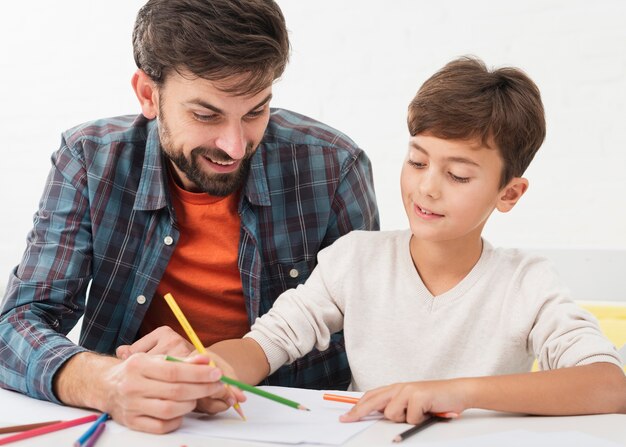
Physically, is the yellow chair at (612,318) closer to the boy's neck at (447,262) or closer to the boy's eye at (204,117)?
the boy's neck at (447,262)

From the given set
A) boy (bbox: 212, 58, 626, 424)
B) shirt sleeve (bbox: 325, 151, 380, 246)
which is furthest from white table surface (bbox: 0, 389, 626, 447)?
shirt sleeve (bbox: 325, 151, 380, 246)

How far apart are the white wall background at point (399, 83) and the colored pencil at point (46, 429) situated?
50.9 inches

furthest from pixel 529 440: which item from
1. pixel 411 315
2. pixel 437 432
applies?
pixel 411 315

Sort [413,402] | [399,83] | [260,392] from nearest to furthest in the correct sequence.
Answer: [260,392] < [413,402] < [399,83]

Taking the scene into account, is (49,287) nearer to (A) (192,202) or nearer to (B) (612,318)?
(A) (192,202)

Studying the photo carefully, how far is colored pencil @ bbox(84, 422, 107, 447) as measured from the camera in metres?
1.01

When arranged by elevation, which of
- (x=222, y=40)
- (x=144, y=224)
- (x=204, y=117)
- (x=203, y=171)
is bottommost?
(x=144, y=224)

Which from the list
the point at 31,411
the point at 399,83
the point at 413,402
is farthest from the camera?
the point at 399,83

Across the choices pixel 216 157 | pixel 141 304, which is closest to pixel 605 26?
pixel 216 157

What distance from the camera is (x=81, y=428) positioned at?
3.54 ft

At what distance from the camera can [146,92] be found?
1.62 m

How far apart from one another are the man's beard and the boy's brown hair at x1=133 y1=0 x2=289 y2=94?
0.46 ft

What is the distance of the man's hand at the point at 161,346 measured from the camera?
1288 millimetres

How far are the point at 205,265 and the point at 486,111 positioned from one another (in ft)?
2.17
